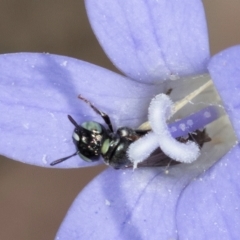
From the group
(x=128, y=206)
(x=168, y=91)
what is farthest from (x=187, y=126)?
(x=128, y=206)

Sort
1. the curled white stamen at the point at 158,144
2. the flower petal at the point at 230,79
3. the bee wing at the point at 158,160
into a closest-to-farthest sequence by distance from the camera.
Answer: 1. the flower petal at the point at 230,79
2. the curled white stamen at the point at 158,144
3. the bee wing at the point at 158,160

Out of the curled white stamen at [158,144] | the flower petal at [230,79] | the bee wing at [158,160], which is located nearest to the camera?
the flower petal at [230,79]

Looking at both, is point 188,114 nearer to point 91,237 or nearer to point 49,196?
point 91,237

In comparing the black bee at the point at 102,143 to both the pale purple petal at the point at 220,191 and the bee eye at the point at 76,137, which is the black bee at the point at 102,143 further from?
the pale purple petal at the point at 220,191

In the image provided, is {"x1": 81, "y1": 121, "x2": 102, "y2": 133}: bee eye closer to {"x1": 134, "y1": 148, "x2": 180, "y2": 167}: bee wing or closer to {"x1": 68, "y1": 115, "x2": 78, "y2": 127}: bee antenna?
{"x1": 68, "y1": 115, "x2": 78, "y2": 127}: bee antenna

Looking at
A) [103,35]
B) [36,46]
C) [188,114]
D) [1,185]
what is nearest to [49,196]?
[1,185]

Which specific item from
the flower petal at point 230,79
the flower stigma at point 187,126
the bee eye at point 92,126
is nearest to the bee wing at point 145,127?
the flower stigma at point 187,126
